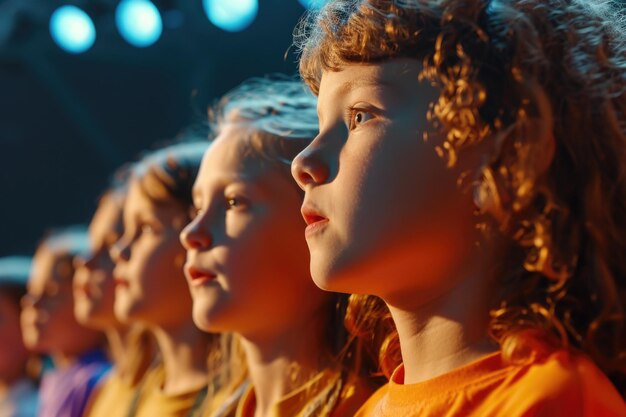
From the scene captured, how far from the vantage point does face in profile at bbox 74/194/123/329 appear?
2309 millimetres

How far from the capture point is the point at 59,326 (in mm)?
2730

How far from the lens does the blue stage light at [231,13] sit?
10.7 feet

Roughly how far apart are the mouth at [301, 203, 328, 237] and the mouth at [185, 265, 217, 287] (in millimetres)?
391

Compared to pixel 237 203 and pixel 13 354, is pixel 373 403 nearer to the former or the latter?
pixel 237 203

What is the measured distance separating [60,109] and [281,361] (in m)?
3.06

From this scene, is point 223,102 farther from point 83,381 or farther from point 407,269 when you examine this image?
point 83,381

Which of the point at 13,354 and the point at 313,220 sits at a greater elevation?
the point at 313,220

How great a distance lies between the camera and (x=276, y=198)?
1.47 m

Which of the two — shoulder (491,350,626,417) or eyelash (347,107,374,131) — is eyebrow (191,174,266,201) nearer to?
eyelash (347,107,374,131)

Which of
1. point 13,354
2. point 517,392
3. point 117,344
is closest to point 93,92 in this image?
point 13,354

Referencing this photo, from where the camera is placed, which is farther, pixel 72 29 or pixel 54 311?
pixel 72 29

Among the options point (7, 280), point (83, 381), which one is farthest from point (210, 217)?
point (7, 280)

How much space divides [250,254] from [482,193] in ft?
1.70

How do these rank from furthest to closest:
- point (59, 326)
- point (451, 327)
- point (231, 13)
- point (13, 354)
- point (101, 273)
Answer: point (231, 13) < point (13, 354) < point (59, 326) < point (101, 273) < point (451, 327)
